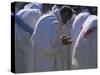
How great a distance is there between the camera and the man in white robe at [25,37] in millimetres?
1849

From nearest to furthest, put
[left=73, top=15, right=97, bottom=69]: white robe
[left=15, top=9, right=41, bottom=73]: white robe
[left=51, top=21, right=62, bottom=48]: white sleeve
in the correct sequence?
[left=15, top=9, right=41, bottom=73]: white robe, [left=51, top=21, right=62, bottom=48]: white sleeve, [left=73, top=15, right=97, bottom=69]: white robe

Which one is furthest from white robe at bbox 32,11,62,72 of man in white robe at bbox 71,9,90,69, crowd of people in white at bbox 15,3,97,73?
man in white robe at bbox 71,9,90,69

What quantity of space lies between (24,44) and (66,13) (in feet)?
1.53

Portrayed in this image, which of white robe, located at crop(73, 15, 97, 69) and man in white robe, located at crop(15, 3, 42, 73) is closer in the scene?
man in white robe, located at crop(15, 3, 42, 73)

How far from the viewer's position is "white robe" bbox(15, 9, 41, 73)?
1.85 meters

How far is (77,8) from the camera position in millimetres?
Result: 2086

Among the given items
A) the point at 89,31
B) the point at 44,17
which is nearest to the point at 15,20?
the point at 44,17

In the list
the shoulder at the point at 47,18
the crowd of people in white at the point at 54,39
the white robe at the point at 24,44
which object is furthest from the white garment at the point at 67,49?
the white robe at the point at 24,44

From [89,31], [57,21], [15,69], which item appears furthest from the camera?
[89,31]

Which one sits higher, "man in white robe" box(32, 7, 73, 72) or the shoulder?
the shoulder

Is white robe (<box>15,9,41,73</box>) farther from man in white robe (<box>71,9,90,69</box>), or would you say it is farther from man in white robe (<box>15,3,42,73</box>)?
man in white robe (<box>71,9,90,69</box>)

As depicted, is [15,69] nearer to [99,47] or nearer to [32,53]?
[32,53]

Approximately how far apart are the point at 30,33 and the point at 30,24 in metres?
0.07

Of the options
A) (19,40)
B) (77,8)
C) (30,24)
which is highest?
(77,8)
